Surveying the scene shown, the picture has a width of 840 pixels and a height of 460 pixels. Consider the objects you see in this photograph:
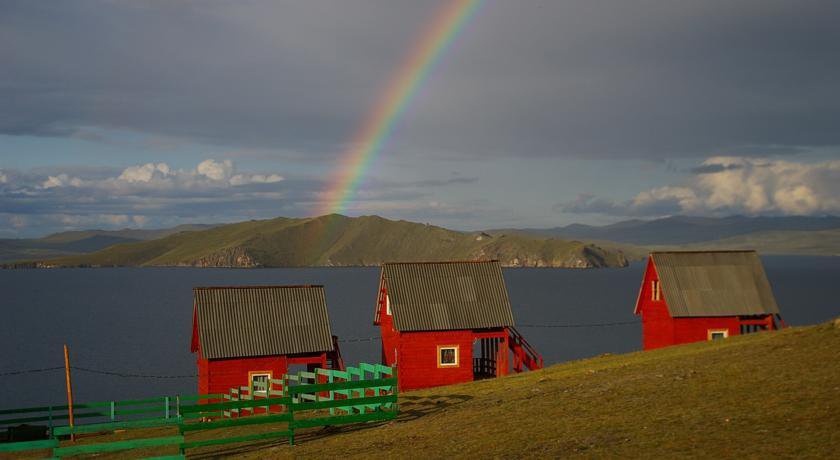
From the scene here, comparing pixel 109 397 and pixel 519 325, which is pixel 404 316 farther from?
pixel 519 325

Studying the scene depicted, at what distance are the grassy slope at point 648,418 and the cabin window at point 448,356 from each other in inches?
679

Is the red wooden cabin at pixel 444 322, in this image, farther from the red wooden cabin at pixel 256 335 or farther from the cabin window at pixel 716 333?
the cabin window at pixel 716 333

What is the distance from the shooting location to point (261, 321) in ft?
145

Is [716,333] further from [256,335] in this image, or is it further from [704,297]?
[256,335]

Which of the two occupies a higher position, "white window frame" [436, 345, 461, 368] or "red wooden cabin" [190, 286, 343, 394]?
"red wooden cabin" [190, 286, 343, 394]

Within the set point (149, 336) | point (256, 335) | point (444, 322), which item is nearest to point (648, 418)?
point (256, 335)

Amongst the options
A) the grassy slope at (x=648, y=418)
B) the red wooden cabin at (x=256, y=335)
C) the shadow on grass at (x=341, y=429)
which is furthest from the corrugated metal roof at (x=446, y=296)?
the grassy slope at (x=648, y=418)

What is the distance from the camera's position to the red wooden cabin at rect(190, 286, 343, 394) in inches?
1670

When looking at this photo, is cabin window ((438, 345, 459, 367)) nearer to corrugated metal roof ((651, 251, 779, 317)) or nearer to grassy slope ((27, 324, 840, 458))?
corrugated metal roof ((651, 251, 779, 317))

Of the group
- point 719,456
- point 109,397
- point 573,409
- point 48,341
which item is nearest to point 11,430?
point 573,409

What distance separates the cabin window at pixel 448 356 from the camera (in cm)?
4784

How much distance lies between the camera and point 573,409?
23250mm

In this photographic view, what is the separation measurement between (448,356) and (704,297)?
18.6 metres

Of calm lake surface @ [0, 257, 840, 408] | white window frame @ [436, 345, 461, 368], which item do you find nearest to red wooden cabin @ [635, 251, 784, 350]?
white window frame @ [436, 345, 461, 368]
